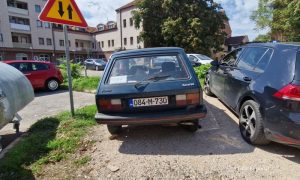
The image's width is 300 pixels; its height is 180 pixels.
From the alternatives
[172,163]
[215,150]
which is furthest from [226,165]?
[172,163]

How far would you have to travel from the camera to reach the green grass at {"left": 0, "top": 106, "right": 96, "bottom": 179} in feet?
11.5

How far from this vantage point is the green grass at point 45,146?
3.51m

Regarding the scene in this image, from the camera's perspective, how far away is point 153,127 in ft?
16.3

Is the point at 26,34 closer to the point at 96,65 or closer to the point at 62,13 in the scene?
the point at 96,65

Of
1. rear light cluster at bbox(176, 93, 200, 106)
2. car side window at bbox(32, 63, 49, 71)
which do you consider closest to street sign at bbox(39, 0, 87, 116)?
rear light cluster at bbox(176, 93, 200, 106)

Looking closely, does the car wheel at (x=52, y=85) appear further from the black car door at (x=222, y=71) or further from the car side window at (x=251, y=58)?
the car side window at (x=251, y=58)

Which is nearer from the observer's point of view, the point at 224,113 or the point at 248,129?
the point at 248,129

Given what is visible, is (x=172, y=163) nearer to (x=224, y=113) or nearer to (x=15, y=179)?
(x=15, y=179)

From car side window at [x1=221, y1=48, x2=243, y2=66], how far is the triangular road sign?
11.4 feet

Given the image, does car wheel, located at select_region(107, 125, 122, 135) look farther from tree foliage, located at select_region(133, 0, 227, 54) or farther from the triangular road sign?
tree foliage, located at select_region(133, 0, 227, 54)

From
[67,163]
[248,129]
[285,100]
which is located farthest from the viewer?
[248,129]

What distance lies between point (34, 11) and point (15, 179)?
162ft

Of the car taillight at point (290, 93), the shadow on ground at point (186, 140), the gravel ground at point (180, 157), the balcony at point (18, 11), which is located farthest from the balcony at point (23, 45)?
the car taillight at point (290, 93)

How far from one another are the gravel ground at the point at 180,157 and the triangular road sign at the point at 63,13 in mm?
2483
